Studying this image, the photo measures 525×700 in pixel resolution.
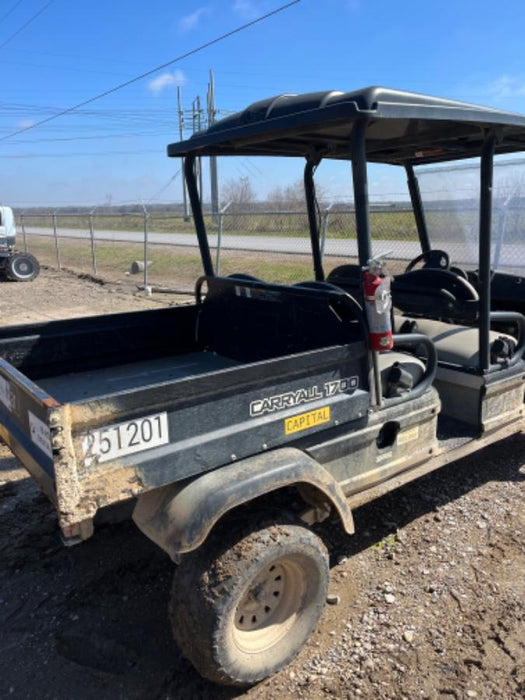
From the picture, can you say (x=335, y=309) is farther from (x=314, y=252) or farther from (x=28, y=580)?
(x=28, y=580)

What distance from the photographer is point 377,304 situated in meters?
2.55

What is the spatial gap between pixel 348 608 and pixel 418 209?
3.61 meters

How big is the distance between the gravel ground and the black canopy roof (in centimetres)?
224

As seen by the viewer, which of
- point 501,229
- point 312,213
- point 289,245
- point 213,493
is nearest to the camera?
point 213,493

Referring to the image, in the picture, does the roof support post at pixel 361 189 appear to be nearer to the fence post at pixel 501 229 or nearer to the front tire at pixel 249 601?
the front tire at pixel 249 601

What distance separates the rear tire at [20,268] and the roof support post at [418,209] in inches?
477

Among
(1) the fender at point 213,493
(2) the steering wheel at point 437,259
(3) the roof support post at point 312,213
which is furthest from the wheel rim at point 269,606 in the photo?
(2) the steering wheel at point 437,259

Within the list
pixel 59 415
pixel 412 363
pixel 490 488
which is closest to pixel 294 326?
pixel 412 363

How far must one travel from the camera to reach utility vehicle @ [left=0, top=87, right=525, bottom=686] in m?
2.13

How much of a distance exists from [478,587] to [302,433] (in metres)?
1.35

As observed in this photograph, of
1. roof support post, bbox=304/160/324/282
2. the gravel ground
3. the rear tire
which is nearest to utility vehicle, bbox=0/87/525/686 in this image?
the gravel ground

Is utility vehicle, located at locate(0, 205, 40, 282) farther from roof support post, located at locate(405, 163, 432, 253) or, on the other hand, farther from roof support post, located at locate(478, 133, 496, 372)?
roof support post, located at locate(478, 133, 496, 372)

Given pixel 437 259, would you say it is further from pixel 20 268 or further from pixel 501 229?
pixel 20 268

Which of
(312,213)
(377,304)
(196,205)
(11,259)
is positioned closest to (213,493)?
(377,304)
